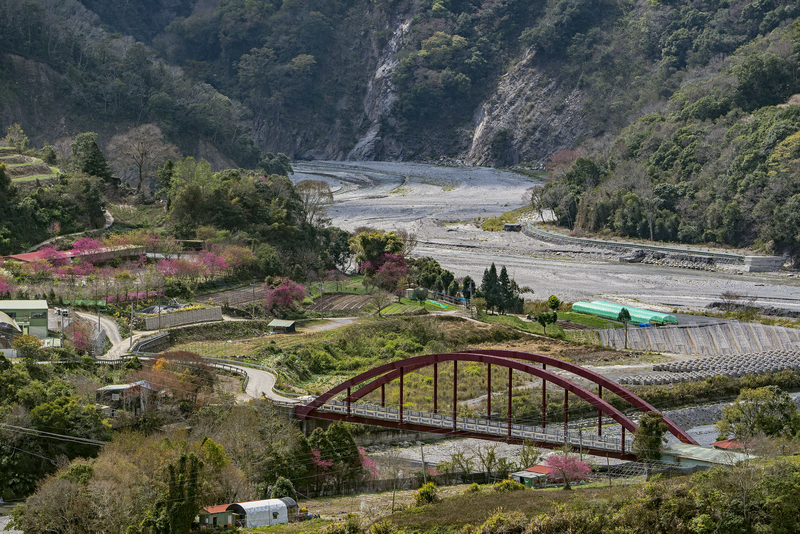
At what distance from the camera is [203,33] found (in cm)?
19475

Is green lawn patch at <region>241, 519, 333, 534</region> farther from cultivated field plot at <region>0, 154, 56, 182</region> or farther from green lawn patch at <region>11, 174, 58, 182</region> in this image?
cultivated field plot at <region>0, 154, 56, 182</region>

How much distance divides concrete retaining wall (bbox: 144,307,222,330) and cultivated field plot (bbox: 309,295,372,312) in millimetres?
9119

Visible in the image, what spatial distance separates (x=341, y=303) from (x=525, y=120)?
109392 mm

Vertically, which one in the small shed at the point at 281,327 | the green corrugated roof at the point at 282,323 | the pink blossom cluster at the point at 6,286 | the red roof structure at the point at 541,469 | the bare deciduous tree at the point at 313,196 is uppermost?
the bare deciduous tree at the point at 313,196

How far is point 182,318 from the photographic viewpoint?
56500 millimetres

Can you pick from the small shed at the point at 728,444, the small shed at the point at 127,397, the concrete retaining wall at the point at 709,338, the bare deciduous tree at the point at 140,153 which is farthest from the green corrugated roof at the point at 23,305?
the bare deciduous tree at the point at 140,153

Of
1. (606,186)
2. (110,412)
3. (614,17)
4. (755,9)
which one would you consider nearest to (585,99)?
(614,17)

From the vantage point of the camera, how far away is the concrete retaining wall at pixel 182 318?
179ft

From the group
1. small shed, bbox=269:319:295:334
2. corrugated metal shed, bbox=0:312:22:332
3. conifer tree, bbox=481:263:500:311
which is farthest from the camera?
conifer tree, bbox=481:263:500:311

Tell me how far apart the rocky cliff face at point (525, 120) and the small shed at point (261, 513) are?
135635mm

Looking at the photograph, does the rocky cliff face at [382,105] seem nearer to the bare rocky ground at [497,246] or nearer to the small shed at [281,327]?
the bare rocky ground at [497,246]

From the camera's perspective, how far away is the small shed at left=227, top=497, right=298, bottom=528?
1264 inches

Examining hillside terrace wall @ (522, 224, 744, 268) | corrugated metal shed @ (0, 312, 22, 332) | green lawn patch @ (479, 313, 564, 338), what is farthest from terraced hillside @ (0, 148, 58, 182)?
hillside terrace wall @ (522, 224, 744, 268)

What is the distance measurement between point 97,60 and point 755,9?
323 ft
